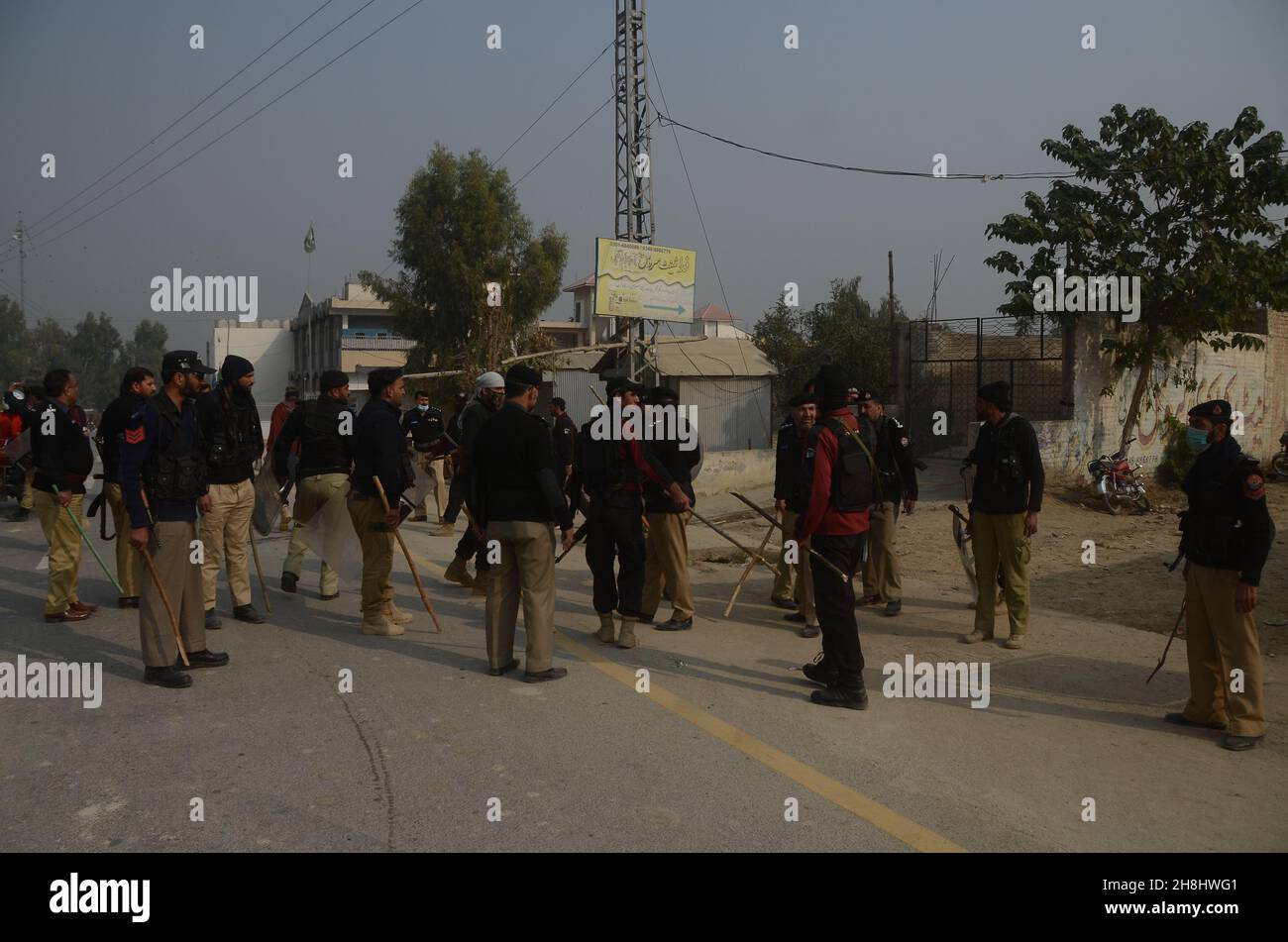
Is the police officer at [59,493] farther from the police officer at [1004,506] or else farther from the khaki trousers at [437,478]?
the police officer at [1004,506]

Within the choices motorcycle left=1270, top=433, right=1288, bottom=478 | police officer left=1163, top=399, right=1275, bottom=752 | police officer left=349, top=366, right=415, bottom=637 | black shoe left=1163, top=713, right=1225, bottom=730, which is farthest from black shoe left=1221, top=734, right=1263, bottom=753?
motorcycle left=1270, top=433, right=1288, bottom=478

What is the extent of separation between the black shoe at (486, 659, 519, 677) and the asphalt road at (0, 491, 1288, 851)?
0.10 metres

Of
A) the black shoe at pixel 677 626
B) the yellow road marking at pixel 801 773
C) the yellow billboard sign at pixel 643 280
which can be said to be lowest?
the yellow road marking at pixel 801 773

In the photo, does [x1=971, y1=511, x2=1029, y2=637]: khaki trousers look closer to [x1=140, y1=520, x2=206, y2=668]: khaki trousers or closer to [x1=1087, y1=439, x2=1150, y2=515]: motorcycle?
[x1=140, y1=520, x2=206, y2=668]: khaki trousers

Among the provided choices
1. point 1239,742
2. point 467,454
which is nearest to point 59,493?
point 467,454

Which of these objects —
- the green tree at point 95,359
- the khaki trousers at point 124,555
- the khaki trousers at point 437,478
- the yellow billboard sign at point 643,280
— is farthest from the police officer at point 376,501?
the green tree at point 95,359

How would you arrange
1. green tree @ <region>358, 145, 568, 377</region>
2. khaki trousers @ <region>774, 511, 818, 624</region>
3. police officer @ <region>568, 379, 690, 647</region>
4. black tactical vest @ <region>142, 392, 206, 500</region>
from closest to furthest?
black tactical vest @ <region>142, 392, 206, 500</region>, police officer @ <region>568, 379, 690, 647</region>, khaki trousers @ <region>774, 511, 818, 624</region>, green tree @ <region>358, 145, 568, 377</region>

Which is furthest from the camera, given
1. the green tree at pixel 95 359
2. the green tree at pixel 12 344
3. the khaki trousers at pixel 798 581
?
the green tree at pixel 95 359

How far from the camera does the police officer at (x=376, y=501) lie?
7.52m

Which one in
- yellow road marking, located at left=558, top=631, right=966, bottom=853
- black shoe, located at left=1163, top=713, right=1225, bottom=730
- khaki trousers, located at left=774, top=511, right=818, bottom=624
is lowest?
black shoe, located at left=1163, top=713, right=1225, bottom=730

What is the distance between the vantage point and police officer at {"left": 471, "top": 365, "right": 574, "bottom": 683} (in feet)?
20.9

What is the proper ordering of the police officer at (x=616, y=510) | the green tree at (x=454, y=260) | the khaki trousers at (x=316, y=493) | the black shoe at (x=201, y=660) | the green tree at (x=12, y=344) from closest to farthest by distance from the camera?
the black shoe at (x=201, y=660) < the police officer at (x=616, y=510) < the khaki trousers at (x=316, y=493) < the green tree at (x=454, y=260) < the green tree at (x=12, y=344)

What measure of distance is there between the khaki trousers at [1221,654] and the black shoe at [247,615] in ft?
21.0
